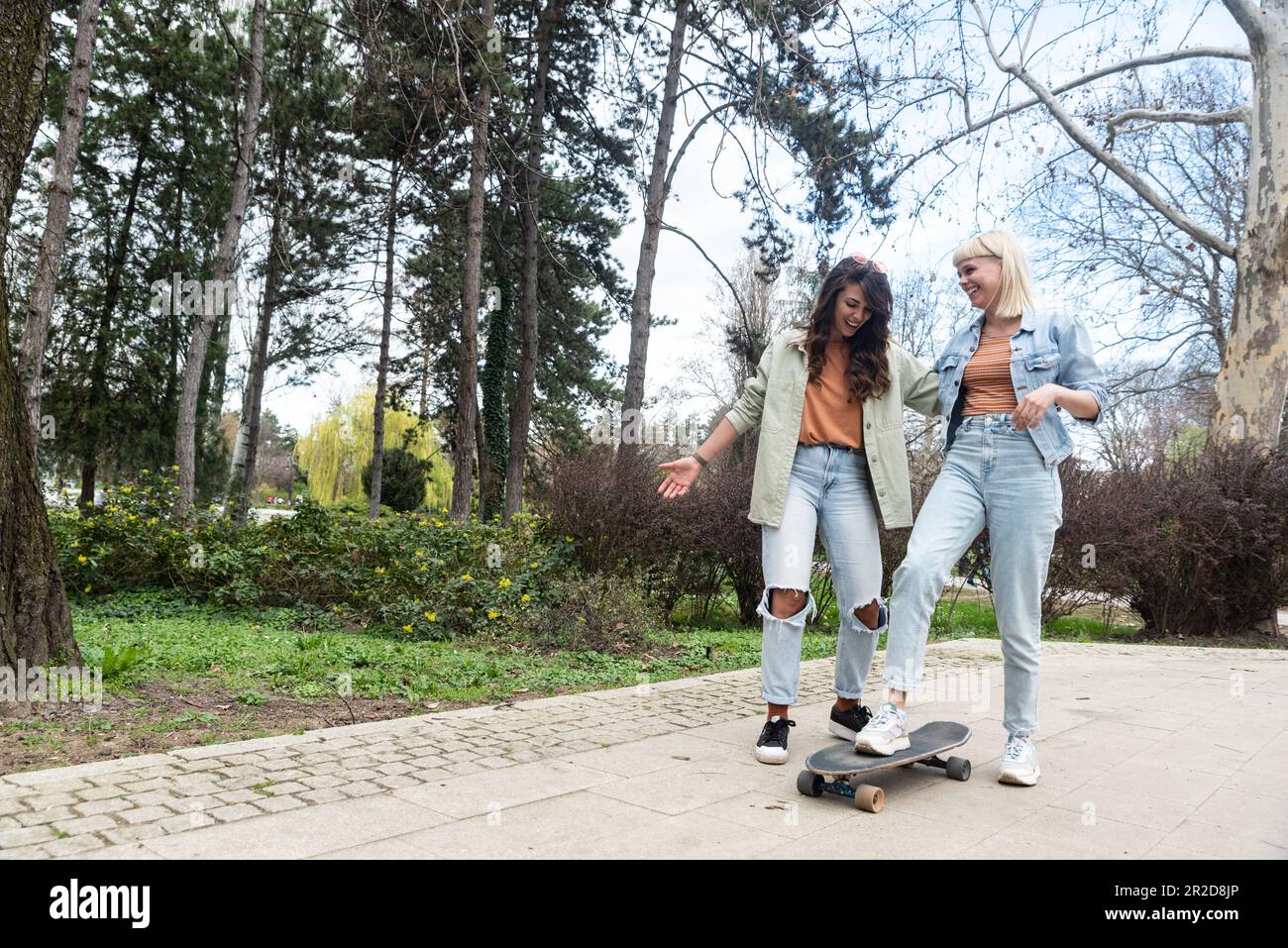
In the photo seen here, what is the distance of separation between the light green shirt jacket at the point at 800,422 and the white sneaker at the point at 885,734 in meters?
0.80

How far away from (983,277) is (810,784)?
2037 millimetres

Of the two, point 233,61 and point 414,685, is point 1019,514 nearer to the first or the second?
point 414,685

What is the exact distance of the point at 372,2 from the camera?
22.7 ft

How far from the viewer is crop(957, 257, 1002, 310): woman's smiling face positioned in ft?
11.7

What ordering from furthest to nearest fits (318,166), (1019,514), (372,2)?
(318,166) < (372,2) < (1019,514)

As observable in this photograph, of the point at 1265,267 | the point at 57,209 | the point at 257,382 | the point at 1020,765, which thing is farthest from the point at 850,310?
the point at 257,382

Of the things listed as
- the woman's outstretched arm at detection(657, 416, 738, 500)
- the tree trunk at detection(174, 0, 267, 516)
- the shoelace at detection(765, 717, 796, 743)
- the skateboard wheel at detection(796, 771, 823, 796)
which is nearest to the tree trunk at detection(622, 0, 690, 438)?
the tree trunk at detection(174, 0, 267, 516)

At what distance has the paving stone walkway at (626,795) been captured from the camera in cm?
262

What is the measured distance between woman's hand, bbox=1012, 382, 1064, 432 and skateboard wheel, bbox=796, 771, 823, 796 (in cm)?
145

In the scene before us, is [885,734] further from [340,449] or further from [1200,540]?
[340,449]

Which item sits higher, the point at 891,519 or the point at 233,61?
the point at 233,61

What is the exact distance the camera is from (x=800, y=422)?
3.87 m

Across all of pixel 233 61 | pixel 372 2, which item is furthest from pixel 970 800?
pixel 233 61
